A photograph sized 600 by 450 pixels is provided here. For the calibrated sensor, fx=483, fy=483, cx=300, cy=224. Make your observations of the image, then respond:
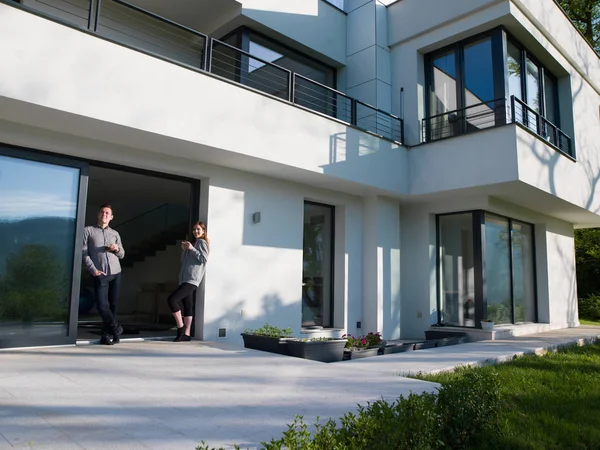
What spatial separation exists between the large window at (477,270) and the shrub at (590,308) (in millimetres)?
7898

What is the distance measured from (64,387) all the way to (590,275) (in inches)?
765

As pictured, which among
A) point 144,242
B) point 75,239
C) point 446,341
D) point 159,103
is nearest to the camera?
point 159,103

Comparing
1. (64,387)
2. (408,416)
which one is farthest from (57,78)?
(408,416)

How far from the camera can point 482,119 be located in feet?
28.5

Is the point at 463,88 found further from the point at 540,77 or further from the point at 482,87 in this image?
the point at 540,77

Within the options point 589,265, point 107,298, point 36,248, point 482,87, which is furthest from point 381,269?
point 589,265

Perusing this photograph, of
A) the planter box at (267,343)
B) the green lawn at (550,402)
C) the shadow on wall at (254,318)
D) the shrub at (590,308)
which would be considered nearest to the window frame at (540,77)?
the green lawn at (550,402)

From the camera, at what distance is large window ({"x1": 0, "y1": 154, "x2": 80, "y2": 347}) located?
539 centimetres

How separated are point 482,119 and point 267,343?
18.6 feet

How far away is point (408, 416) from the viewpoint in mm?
2744

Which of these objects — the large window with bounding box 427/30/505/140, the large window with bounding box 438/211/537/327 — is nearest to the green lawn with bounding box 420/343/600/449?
the large window with bounding box 438/211/537/327

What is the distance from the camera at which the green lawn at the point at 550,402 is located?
3.43 m

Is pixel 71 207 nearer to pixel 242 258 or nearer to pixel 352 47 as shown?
pixel 242 258

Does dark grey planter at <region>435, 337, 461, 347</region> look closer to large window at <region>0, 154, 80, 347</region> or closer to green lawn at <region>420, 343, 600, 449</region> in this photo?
green lawn at <region>420, 343, 600, 449</region>
